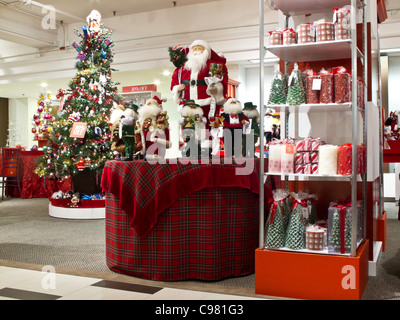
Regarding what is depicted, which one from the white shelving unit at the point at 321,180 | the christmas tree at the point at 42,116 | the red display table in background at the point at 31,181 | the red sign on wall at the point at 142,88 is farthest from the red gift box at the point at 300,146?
the red sign on wall at the point at 142,88

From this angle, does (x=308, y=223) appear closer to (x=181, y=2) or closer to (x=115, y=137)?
(x=115, y=137)

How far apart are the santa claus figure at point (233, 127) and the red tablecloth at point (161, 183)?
31 centimetres

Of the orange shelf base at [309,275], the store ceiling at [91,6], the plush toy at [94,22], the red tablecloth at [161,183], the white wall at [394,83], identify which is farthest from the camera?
the store ceiling at [91,6]

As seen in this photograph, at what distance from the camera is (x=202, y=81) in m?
3.70

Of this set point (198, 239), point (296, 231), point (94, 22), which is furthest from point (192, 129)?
point (94, 22)

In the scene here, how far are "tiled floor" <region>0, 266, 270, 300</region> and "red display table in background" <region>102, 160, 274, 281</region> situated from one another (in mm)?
239

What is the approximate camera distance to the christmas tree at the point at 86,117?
6180 mm

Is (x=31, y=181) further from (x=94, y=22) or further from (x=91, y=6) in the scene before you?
(x=91, y=6)

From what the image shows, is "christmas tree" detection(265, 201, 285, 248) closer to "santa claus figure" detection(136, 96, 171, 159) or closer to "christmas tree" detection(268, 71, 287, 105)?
"christmas tree" detection(268, 71, 287, 105)

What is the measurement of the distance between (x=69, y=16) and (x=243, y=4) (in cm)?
380

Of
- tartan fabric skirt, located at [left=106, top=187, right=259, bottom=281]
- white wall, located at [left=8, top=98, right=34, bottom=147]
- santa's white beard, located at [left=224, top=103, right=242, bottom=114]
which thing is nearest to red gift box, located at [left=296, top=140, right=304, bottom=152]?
tartan fabric skirt, located at [left=106, top=187, right=259, bottom=281]

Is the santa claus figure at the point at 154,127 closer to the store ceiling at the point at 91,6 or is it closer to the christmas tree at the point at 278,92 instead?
the christmas tree at the point at 278,92
